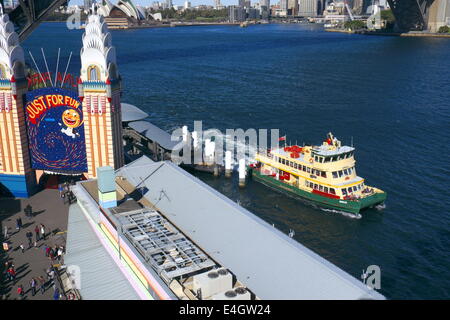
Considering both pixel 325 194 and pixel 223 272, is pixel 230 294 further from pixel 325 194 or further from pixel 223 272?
pixel 325 194

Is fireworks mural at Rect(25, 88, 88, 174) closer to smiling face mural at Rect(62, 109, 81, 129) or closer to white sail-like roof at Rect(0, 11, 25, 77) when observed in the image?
smiling face mural at Rect(62, 109, 81, 129)

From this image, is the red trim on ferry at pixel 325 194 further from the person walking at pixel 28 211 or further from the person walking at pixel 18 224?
the person walking at pixel 18 224

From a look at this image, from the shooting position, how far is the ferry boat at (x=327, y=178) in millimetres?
50375

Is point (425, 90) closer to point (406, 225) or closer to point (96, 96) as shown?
point (406, 225)

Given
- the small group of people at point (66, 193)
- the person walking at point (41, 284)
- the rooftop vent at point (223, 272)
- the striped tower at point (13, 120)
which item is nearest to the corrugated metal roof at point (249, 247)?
the rooftop vent at point (223, 272)

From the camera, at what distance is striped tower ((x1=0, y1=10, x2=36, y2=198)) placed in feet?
139

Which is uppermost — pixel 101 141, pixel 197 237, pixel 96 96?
pixel 96 96

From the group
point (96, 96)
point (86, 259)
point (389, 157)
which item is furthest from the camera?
point (389, 157)

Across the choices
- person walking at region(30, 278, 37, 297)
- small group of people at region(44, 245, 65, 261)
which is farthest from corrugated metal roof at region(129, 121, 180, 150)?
person walking at region(30, 278, 37, 297)

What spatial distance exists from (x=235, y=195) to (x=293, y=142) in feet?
70.7

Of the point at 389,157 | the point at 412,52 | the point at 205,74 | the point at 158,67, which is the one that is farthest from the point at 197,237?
the point at 412,52

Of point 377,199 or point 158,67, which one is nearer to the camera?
point 377,199

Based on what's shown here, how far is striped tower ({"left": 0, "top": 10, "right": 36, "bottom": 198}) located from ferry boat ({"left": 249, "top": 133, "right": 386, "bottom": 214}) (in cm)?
2834

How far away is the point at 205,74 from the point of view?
135250 mm
